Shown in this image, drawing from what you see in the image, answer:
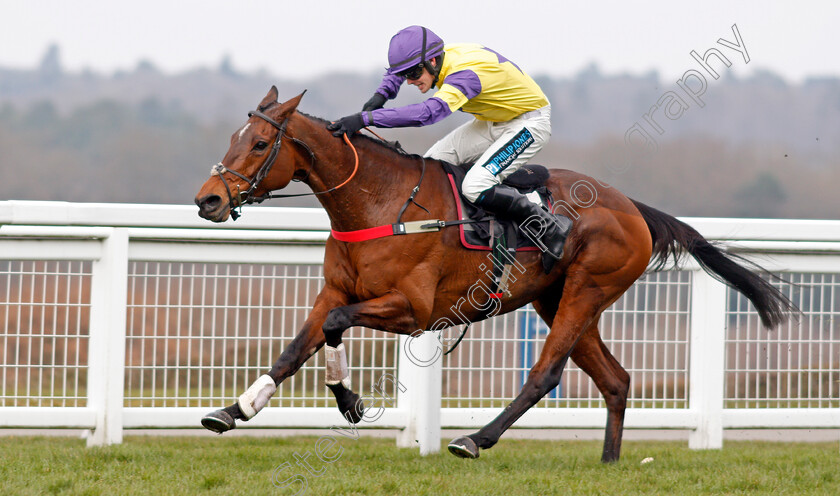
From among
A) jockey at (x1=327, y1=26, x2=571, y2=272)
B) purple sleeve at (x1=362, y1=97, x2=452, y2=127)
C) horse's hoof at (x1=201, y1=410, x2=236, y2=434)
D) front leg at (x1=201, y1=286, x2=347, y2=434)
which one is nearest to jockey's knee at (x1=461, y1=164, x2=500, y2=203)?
jockey at (x1=327, y1=26, x2=571, y2=272)

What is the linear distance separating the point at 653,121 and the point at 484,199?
1150 millimetres

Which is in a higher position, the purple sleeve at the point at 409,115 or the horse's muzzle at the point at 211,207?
the purple sleeve at the point at 409,115

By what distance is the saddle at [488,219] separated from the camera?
15.5 feet

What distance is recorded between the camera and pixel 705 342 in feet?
20.4

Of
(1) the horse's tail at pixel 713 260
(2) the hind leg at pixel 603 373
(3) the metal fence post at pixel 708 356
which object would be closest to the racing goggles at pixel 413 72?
(2) the hind leg at pixel 603 373

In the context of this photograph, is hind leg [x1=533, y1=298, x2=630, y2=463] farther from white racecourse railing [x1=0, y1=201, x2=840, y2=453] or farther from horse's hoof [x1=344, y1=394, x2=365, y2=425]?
horse's hoof [x1=344, y1=394, x2=365, y2=425]

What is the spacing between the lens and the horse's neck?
14.7 feet

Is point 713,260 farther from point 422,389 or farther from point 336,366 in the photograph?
point 336,366

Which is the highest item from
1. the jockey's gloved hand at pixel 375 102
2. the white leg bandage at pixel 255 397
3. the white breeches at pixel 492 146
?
the jockey's gloved hand at pixel 375 102

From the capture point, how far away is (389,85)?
482 centimetres

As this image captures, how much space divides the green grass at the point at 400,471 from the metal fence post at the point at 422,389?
0.13m

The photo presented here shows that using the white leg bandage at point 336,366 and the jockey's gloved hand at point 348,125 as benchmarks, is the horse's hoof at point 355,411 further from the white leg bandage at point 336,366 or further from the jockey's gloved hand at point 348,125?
the jockey's gloved hand at point 348,125

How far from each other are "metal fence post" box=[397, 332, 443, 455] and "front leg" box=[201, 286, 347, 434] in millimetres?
1190

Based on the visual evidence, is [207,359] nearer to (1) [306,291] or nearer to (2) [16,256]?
(1) [306,291]
